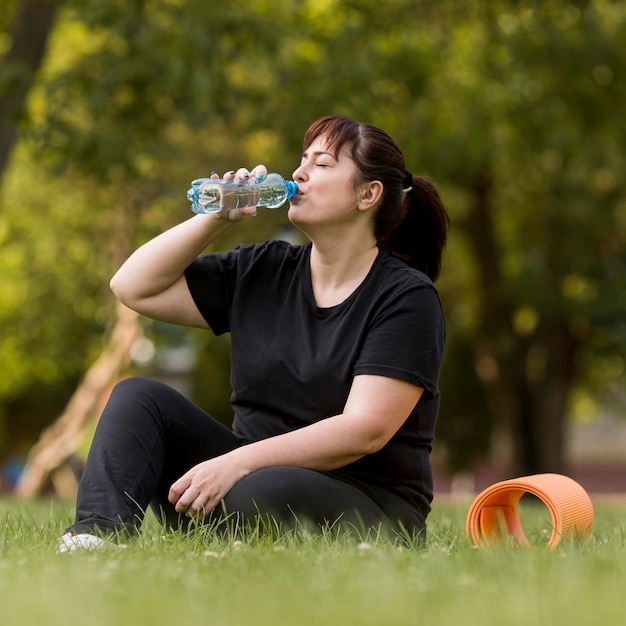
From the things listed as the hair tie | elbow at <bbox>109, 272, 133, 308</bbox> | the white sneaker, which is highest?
the hair tie

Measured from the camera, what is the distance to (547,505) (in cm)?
372

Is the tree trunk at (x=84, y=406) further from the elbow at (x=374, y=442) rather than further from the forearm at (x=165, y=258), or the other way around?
the elbow at (x=374, y=442)

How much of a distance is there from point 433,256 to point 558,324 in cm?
1343

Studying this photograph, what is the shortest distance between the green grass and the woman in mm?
214

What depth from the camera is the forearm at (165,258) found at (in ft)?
13.3

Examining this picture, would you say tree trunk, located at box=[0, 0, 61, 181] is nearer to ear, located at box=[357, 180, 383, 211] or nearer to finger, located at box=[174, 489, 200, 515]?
ear, located at box=[357, 180, 383, 211]

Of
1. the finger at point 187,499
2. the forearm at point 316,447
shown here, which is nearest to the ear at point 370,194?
the forearm at point 316,447

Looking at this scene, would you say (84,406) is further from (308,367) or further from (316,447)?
(316,447)

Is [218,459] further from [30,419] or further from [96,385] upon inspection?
[30,419]

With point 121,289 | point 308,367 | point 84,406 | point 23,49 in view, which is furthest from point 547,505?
point 84,406

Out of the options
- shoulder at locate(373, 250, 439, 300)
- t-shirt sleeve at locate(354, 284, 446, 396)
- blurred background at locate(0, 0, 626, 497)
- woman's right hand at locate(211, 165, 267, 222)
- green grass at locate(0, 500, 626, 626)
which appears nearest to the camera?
green grass at locate(0, 500, 626, 626)

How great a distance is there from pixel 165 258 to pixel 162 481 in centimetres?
85

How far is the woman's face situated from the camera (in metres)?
3.97

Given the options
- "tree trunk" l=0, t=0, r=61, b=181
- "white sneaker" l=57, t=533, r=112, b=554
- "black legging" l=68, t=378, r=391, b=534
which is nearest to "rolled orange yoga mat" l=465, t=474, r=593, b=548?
"black legging" l=68, t=378, r=391, b=534
